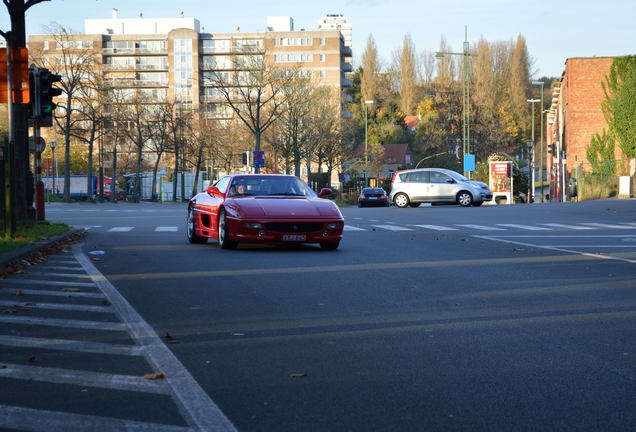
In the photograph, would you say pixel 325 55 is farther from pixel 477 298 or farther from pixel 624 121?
pixel 477 298

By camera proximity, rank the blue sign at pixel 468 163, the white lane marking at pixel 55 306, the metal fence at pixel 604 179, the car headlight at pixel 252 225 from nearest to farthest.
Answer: the white lane marking at pixel 55 306 → the car headlight at pixel 252 225 → the metal fence at pixel 604 179 → the blue sign at pixel 468 163

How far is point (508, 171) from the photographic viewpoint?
2751 inches

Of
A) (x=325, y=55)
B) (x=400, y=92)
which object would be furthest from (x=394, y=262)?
(x=325, y=55)

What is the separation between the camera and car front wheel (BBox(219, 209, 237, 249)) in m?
16.2

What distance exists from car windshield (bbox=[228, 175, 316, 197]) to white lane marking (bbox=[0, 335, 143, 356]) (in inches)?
389

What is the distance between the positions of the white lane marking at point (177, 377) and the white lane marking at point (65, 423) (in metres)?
0.19

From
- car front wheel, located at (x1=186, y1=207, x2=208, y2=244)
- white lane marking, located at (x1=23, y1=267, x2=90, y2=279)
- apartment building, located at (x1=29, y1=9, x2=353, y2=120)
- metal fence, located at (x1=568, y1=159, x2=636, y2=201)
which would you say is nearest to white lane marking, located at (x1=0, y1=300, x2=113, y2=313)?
white lane marking, located at (x1=23, y1=267, x2=90, y2=279)

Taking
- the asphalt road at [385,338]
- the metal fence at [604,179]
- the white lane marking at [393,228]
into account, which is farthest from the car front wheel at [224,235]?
the metal fence at [604,179]

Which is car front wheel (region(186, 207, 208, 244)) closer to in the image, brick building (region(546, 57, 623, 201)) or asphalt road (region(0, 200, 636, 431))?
asphalt road (region(0, 200, 636, 431))

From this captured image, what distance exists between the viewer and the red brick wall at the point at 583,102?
6794 centimetres

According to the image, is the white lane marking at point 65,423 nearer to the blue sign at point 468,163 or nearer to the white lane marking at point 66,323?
the white lane marking at point 66,323

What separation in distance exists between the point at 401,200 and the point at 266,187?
25.3m

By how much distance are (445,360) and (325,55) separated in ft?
455

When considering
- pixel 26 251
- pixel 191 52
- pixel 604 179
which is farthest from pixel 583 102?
pixel 191 52
